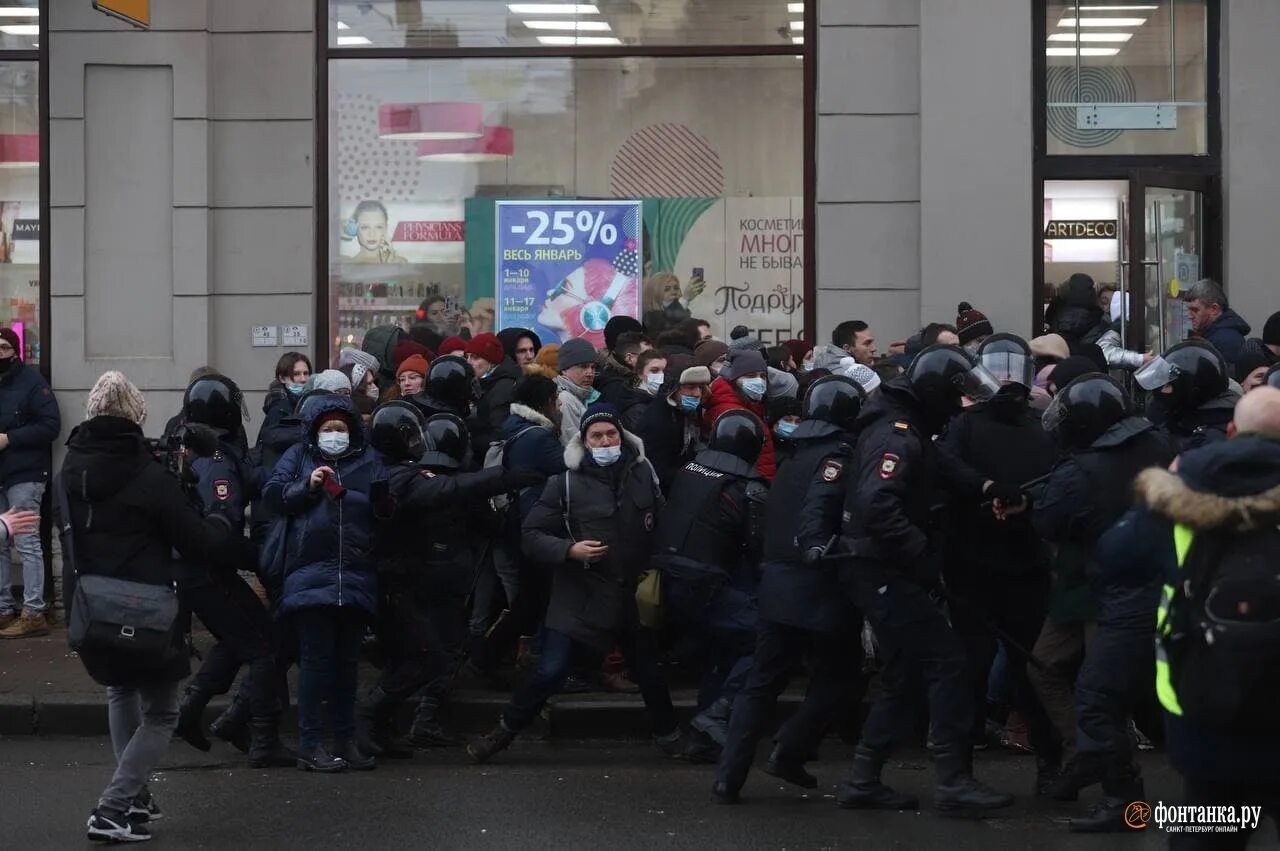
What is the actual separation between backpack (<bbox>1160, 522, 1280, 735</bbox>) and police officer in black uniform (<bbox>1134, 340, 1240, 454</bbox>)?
303 centimetres

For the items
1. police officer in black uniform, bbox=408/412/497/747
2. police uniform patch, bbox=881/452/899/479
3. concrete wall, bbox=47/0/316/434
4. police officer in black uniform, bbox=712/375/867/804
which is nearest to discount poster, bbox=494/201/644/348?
concrete wall, bbox=47/0/316/434

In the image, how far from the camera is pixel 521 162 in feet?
46.6

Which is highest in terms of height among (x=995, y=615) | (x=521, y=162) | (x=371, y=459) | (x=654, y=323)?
(x=521, y=162)

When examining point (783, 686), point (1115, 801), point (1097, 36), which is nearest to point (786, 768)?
point (783, 686)

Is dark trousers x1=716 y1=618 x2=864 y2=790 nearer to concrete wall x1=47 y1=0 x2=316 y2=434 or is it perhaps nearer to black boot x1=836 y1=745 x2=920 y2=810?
black boot x1=836 y1=745 x2=920 y2=810

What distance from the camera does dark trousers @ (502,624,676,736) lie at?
8859 mm

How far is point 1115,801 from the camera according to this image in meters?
7.72

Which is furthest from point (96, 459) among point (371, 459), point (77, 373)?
point (77, 373)

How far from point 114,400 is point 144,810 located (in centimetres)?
169

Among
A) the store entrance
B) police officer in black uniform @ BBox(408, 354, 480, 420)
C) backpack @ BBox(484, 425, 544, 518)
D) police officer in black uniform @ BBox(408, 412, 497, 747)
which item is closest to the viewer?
police officer in black uniform @ BBox(408, 412, 497, 747)

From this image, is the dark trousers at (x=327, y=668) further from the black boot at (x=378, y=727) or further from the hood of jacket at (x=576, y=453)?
the hood of jacket at (x=576, y=453)

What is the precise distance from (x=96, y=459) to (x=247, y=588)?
1918mm

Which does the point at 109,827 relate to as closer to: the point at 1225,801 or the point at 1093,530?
the point at 1093,530

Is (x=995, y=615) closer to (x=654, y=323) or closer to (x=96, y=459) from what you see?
(x=96, y=459)
